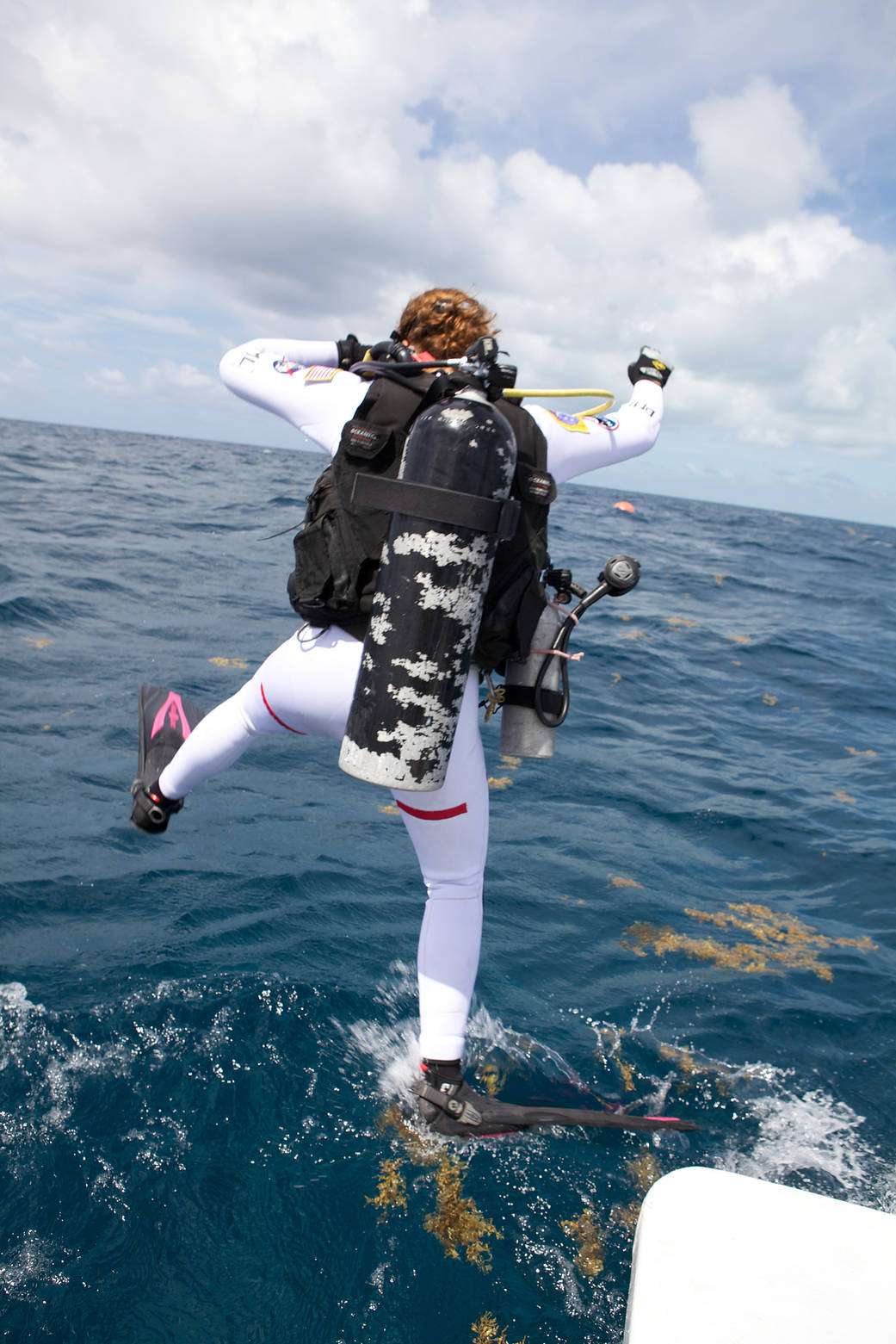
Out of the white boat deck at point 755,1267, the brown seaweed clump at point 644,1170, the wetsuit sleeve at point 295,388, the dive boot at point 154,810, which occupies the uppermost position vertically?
the wetsuit sleeve at point 295,388

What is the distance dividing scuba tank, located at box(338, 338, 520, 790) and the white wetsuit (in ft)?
0.73

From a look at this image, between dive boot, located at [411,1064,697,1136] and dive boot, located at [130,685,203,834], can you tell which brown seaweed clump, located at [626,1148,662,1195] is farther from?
dive boot, located at [130,685,203,834]

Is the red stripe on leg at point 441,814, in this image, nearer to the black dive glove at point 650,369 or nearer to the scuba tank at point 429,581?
the scuba tank at point 429,581

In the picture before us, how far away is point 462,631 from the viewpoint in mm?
2209

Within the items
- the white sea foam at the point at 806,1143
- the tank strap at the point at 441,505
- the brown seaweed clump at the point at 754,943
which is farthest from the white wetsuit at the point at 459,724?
the brown seaweed clump at the point at 754,943

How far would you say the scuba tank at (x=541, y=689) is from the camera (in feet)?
8.73

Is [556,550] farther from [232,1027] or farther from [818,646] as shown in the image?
[232,1027]

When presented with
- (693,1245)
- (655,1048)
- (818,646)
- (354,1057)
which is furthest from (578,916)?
(818,646)

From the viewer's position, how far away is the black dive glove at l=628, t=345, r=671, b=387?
3.15m

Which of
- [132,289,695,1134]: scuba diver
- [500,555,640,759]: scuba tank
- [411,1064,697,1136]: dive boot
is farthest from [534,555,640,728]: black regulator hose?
[411,1064,697,1136]: dive boot

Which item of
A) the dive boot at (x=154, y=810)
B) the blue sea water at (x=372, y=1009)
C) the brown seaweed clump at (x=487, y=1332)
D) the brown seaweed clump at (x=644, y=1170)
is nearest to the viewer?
the brown seaweed clump at (x=487, y=1332)

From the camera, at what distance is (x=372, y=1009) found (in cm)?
321

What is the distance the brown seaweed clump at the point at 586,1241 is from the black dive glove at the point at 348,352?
2821 mm

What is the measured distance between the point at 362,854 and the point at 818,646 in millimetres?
9169
